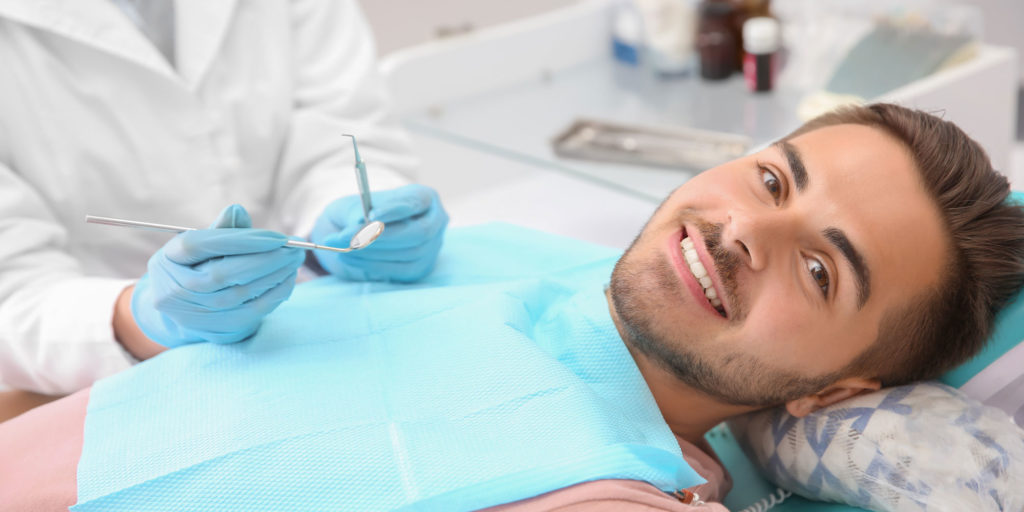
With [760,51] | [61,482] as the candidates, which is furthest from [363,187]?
[760,51]

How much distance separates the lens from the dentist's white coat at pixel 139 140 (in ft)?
4.17

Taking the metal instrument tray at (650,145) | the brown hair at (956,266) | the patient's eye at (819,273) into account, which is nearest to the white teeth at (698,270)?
the patient's eye at (819,273)

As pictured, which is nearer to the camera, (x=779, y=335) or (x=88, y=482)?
(x=88, y=482)

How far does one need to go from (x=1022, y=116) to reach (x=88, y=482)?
302 cm

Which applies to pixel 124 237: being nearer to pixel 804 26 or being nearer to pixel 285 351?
pixel 285 351

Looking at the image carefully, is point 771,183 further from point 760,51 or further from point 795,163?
point 760,51

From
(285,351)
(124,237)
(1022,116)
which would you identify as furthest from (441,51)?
(1022,116)

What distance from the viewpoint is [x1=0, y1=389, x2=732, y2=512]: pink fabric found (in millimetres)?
988

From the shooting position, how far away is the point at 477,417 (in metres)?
1.09

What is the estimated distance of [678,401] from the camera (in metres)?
1.26

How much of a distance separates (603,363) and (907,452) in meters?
0.41

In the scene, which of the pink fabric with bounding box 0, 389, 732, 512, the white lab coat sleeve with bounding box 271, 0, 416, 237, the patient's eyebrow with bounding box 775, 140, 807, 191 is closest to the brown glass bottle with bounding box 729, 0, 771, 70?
the white lab coat sleeve with bounding box 271, 0, 416, 237

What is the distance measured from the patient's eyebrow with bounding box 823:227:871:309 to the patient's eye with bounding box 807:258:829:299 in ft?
0.11

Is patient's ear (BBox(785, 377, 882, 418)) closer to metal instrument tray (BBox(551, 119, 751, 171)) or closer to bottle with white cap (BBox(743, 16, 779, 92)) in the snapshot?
metal instrument tray (BBox(551, 119, 751, 171))
